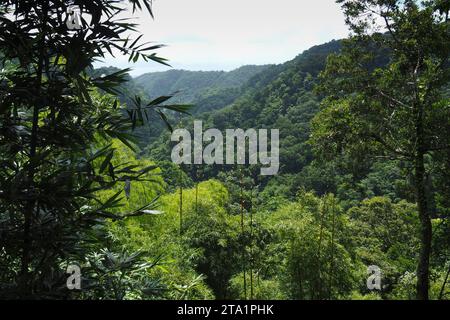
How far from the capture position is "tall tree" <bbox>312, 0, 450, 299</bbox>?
19.2 feet

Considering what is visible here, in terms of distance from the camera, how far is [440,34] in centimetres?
581

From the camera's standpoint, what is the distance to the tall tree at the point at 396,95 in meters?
5.86


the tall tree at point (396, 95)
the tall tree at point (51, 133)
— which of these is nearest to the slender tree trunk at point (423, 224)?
the tall tree at point (396, 95)

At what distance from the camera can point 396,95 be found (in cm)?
661

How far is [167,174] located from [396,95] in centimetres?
506

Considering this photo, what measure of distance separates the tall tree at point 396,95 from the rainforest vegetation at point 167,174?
24 millimetres

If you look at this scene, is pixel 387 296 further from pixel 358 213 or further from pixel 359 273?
pixel 358 213

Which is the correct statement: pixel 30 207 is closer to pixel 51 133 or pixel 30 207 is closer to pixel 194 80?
pixel 51 133

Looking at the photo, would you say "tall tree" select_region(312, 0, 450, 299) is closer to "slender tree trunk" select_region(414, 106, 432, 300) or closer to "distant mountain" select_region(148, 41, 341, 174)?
"slender tree trunk" select_region(414, 106, 432, 300)

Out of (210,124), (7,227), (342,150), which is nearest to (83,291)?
(7,227)

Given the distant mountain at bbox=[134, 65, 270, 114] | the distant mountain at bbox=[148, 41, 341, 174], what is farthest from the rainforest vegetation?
the distant mountain at bbox=[134, 65, 270, 114]

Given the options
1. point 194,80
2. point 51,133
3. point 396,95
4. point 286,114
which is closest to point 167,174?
point 396,95

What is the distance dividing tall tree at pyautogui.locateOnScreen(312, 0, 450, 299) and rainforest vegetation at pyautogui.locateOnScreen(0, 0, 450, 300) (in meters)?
0.02

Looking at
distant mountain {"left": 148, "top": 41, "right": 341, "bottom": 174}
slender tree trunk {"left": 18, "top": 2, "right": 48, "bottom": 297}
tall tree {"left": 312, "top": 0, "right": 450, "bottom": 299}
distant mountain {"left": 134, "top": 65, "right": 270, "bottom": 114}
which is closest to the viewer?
slender tree trunk {"left": 18, "top": 2, "right": 48, "bottom": 297}
